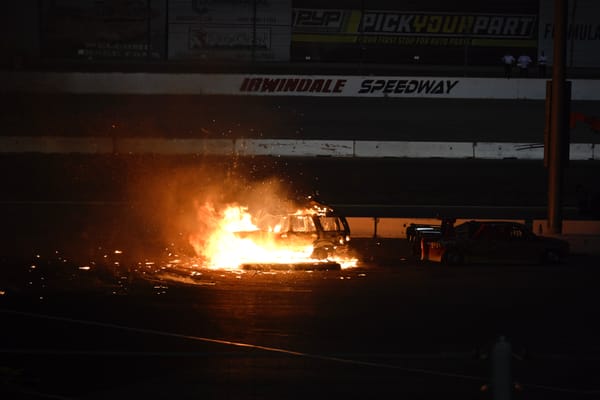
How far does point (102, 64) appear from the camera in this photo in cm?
4462

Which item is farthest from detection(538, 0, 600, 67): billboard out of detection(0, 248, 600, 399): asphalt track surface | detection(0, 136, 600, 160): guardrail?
detection(0, 248, 600, 399): asphalt track surface

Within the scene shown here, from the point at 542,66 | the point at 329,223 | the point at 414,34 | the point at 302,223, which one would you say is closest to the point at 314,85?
the point at 414,34

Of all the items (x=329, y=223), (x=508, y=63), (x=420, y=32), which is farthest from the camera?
(x=420, y=32)

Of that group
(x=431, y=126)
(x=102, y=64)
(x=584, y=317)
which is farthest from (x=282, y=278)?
(x=102, y=64)

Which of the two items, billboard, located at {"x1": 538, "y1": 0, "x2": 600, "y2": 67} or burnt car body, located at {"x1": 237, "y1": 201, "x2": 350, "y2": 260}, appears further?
billboard, located at {"x1": 538, "y1": 0, "x2": 600, "y2": 67}

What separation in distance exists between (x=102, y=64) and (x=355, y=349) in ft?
116

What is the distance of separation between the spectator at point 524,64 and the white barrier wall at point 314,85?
1.89m

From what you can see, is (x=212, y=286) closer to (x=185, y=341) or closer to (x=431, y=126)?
(x=185, y=341)

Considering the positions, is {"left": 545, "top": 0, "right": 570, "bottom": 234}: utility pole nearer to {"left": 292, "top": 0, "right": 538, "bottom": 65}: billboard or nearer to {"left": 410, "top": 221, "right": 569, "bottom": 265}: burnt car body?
{"left": 410, "top": 221, "right": 569, "bottom": 265}: burnt car body

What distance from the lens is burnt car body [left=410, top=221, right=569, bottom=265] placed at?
22031 millimetres

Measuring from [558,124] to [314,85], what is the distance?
17812 mm

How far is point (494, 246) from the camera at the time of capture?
2212 cm

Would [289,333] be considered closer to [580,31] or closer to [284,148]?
[284,148]

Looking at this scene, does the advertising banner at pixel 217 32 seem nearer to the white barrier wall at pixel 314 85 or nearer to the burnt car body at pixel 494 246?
the white barrier wall at pixel 314 85
